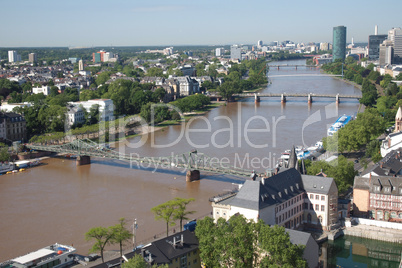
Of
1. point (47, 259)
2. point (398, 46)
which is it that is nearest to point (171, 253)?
point (47, 259)

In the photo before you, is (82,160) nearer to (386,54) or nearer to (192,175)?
(192,175)

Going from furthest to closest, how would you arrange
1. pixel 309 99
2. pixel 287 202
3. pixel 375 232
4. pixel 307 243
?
1. pixel 309 99
2. pixel 375 232
3. pixel 287 202
4. pixel 307 243

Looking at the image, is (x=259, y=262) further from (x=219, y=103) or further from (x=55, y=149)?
(x=219, y=103)

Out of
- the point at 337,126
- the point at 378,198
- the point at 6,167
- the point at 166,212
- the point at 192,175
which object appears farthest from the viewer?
the point at 337,126

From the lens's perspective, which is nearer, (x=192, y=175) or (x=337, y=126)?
(x=192, y=175)

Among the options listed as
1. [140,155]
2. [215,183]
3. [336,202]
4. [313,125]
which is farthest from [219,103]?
[336,202]

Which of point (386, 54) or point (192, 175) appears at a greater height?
point (386, 54)

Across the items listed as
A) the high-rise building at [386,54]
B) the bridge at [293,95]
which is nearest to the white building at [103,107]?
the bridge at [293,95]

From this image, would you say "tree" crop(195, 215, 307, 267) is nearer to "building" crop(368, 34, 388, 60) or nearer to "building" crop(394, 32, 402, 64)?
"building" crop(394, 32, 402, 64)

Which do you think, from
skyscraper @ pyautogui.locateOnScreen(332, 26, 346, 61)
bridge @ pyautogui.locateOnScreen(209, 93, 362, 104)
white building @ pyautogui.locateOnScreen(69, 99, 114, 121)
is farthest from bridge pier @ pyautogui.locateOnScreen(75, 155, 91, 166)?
skyscraper @ pyautogui.locateOnScreen(332, 26, 346, 61)
